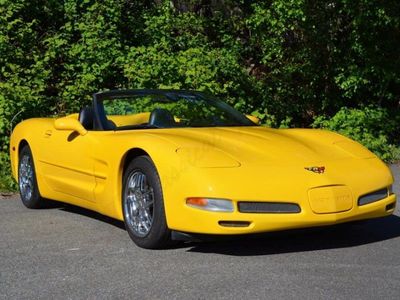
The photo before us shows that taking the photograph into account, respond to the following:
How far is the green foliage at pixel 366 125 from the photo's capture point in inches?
440

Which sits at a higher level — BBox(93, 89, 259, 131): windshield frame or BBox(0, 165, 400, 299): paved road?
BBox(93, 89, 259, 131): windshield frame

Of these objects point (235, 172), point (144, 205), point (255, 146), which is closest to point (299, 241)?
point (255, 146)

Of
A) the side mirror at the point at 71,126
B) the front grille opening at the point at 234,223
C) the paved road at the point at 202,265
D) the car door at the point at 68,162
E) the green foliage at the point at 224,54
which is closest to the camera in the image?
the paved road at the point at 202,265

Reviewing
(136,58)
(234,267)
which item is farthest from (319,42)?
(234,267)

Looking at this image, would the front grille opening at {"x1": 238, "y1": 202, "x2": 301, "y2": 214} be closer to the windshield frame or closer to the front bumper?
the front bumper

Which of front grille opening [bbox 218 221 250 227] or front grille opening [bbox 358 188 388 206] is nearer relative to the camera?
front grille opening [bbox 218 221 250 227]

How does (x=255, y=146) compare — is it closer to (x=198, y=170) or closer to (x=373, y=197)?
(x=198, y=170)

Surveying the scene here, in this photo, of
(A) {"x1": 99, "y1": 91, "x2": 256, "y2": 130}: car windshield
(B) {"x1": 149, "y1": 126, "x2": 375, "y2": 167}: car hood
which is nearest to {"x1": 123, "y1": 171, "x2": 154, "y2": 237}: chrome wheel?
(B) {"x1": 149, "y1": 126, "x2": 375, "y2": 167}: car hood

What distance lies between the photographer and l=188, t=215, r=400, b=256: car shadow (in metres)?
5.13

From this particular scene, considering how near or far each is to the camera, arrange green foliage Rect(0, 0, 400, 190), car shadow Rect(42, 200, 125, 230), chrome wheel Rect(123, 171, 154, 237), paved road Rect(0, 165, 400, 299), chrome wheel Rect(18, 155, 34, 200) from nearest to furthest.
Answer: paved road Rect(0, 165, 400, 299) < chrome wheel Rect(123, 171, 154, 237) < car shadow Rect(42, 200, 125, 230) < chrome wheel Rect(18, 155, 34, 200) < green foliage Rect(0, 0, 400, 190)

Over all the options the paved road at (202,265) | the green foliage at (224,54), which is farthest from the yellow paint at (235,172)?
the green foliage at (224,54)

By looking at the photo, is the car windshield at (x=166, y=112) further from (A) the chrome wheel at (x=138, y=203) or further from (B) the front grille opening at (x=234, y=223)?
(B) the front grille opening at (x=234, y=223)

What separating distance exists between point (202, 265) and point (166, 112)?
6.05 ft

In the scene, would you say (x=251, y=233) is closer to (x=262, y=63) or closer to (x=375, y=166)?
(x=375, y=166)
